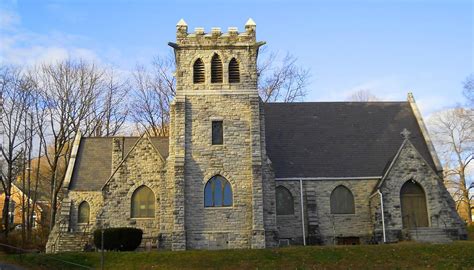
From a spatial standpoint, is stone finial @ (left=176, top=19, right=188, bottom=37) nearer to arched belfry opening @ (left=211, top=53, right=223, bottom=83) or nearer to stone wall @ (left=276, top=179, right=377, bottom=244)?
arched belfry opening @ (left=211, top=53, right=223, bottom=83)

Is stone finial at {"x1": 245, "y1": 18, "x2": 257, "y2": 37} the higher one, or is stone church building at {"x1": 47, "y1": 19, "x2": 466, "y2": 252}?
stone finial at {"x1": 245, "y1": 18, "x2": 257, "y2": 37}

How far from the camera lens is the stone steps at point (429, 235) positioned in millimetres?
25062

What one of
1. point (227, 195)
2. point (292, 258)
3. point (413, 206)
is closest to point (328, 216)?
point (413, 206)

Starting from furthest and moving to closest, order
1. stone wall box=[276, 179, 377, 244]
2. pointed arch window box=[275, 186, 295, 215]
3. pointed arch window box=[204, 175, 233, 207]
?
1. pointed arch window box=[275, 186, 295, 215]
2. stone wall box=[276, 179, 377, 244]
3. pointed arch window box=[204, 175, 233, 207]

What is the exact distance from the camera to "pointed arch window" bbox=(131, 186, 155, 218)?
2656 centimetres

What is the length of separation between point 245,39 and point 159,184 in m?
8.73

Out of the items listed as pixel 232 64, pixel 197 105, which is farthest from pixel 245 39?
pixel 197 105

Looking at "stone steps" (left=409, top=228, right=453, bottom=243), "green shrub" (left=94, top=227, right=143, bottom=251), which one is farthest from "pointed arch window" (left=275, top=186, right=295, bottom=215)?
"green shrub" (left=94, top=227, right=143, bottom=251)

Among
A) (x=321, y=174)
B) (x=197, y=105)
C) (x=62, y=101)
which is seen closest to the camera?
(x=197, y=105)

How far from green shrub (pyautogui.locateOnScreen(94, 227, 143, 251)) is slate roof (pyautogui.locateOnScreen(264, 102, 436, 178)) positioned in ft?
27.7

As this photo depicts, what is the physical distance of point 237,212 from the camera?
78.9ft

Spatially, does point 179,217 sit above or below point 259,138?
below

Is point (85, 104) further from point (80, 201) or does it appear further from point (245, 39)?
point (245, 39)

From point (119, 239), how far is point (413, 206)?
48.6 feet
